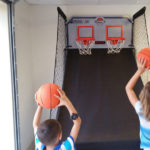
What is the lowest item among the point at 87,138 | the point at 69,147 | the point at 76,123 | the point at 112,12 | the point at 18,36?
the point at 87,138

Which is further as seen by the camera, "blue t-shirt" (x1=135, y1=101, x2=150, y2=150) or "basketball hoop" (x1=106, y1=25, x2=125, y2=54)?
"basketball hoop" (x1=106, y1=25, x2=125, y2=54)

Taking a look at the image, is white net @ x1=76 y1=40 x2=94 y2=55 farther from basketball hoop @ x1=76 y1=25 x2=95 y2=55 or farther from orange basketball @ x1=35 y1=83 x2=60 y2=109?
orange basketball @ x1=35 y1=83 x2=60 y2=109

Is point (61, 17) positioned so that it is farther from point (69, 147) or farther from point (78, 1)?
point (69, 147)

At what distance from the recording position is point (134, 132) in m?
2.34

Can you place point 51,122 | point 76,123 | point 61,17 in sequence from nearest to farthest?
point 51,122 < point 76,123 < point 61,17

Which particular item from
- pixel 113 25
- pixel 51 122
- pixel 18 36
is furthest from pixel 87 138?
pixel 113 25

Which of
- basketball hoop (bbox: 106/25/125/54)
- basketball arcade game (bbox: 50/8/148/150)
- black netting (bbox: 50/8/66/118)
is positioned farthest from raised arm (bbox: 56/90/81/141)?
basketball hoop (bbox: 106/25/125/54)

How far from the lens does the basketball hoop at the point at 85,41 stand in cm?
310

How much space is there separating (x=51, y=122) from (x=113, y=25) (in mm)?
2331

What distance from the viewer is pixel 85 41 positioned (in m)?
3.13

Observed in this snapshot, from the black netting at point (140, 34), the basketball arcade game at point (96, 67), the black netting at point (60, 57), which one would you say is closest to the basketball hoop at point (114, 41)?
the basketball arcade game at point (96, 67)

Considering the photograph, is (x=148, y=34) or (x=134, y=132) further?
(x=148, y=34)

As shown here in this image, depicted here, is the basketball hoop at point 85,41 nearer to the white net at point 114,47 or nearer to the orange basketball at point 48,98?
the white net at point 114,47

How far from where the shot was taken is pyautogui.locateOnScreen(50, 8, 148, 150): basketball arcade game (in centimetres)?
264
